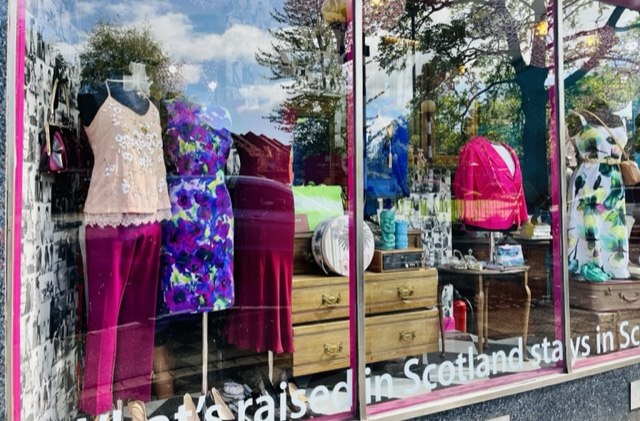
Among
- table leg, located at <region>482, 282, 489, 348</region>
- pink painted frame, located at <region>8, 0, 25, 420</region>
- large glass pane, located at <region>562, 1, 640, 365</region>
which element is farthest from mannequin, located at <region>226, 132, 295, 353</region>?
large glass pane, located at <region>562, 1, 640, 365</region>

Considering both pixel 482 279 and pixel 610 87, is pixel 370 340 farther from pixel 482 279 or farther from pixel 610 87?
pixel 610 87

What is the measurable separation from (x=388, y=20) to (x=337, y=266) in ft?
7.28

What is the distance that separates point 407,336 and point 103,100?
2.12 meters

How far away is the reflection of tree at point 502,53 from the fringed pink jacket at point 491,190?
0.13 meters

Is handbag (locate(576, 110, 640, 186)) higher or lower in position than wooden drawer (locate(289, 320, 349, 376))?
higher

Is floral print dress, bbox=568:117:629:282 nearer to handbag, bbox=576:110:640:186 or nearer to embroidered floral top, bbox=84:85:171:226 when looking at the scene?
handbag, bbox=576:110:640:186

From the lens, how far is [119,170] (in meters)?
2.26

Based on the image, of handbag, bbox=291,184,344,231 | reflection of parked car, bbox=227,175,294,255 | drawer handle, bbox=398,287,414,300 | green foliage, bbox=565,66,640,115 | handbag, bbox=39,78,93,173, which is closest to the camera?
handbag, bbox=39,78,93,173

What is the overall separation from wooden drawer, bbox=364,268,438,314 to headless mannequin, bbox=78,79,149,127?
1.51m

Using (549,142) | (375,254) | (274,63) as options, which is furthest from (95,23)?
(549,142)

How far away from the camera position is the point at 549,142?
341cm

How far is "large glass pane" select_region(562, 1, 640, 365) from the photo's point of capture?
3451mm

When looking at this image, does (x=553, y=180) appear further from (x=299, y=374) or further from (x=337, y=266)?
(x=299, y=374)

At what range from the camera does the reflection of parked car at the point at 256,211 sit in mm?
2830
